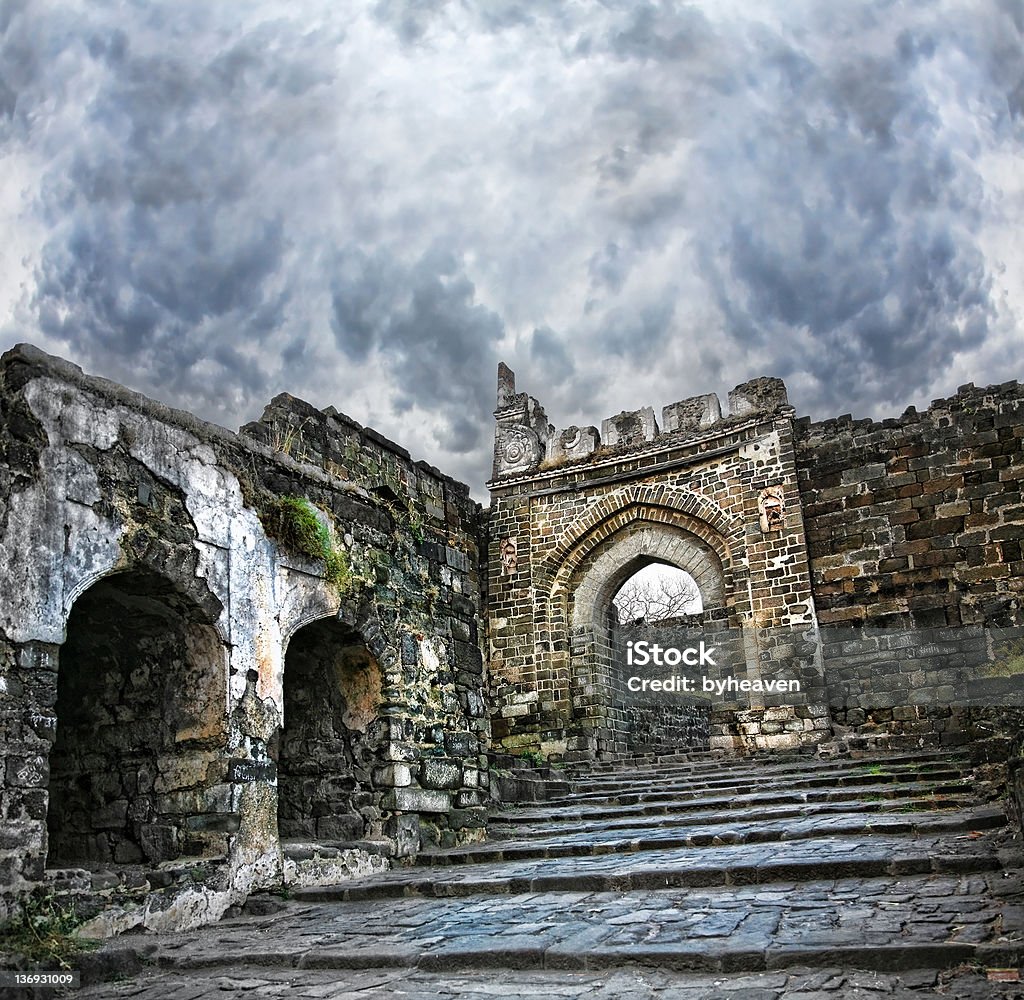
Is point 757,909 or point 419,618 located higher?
point 419,618

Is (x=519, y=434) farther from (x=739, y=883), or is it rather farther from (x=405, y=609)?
(x=739, y=883)

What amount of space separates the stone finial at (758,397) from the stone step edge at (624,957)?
1139cm

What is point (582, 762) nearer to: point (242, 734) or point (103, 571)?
point (242, 734)

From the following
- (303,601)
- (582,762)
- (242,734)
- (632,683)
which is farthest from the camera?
(632,683)

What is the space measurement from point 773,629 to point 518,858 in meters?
7.67

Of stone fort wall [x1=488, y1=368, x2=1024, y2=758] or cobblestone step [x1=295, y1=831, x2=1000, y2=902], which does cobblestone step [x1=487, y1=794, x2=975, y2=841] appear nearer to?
cobblestone step [x1=295, y1=831, x2=1000, y2=902]

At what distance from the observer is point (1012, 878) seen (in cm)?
421

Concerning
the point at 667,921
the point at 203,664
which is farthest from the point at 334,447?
the point at 667,921

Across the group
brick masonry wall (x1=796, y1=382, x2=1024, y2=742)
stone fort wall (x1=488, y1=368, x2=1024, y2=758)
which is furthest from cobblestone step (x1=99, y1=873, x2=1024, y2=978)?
brick masonry wall (x1=796, y1=382, x2=1024, y2=742)

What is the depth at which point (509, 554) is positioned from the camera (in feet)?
52.5

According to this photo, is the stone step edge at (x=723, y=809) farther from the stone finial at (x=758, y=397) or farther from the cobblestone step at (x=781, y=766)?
the stone finial at (x=758, y=397)

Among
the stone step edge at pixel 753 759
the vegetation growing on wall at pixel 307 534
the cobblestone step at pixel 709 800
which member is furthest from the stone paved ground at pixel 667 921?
the stone step edge at pixel 753 759

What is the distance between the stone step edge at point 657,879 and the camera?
4.76 metres

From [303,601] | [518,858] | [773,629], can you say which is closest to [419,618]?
[303,601]
